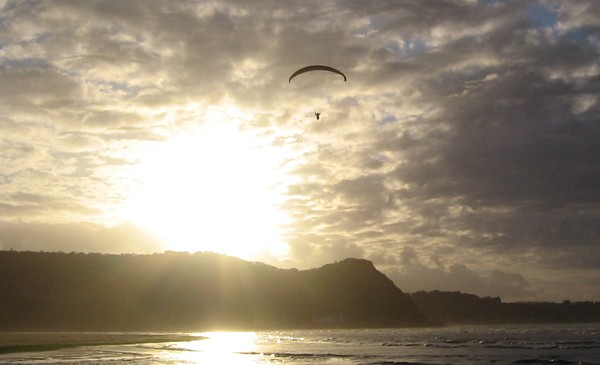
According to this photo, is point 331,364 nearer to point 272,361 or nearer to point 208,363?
point 272,361

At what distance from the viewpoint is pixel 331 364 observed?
2440 inches

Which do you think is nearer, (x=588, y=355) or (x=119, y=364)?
(x=119, y=364)

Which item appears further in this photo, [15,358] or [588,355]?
[588,355]

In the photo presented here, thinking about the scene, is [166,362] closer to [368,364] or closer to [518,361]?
[368,364]

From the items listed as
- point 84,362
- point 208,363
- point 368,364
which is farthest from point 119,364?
point 368,364

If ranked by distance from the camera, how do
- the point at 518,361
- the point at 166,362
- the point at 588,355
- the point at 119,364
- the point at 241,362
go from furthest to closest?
1. the point at 588,355
2. the point at 518,361
3. the point at 241,362
4. the point at 166,362
5. the point at 119,364

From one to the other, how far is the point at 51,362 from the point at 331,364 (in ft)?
80.8

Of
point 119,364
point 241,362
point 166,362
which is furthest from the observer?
point 241,362

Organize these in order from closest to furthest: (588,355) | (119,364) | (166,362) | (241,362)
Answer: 1. (119,364)
2. (166,362)
3. (241,362)
4. (588,355)

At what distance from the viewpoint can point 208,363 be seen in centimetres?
6178

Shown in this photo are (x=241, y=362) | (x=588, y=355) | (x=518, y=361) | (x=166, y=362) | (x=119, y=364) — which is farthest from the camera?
(x=588, y=355)

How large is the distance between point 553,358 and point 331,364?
2878cm

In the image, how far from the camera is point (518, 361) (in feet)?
233

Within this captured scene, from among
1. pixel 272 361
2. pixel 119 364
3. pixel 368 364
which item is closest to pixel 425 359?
pixel 368 364
